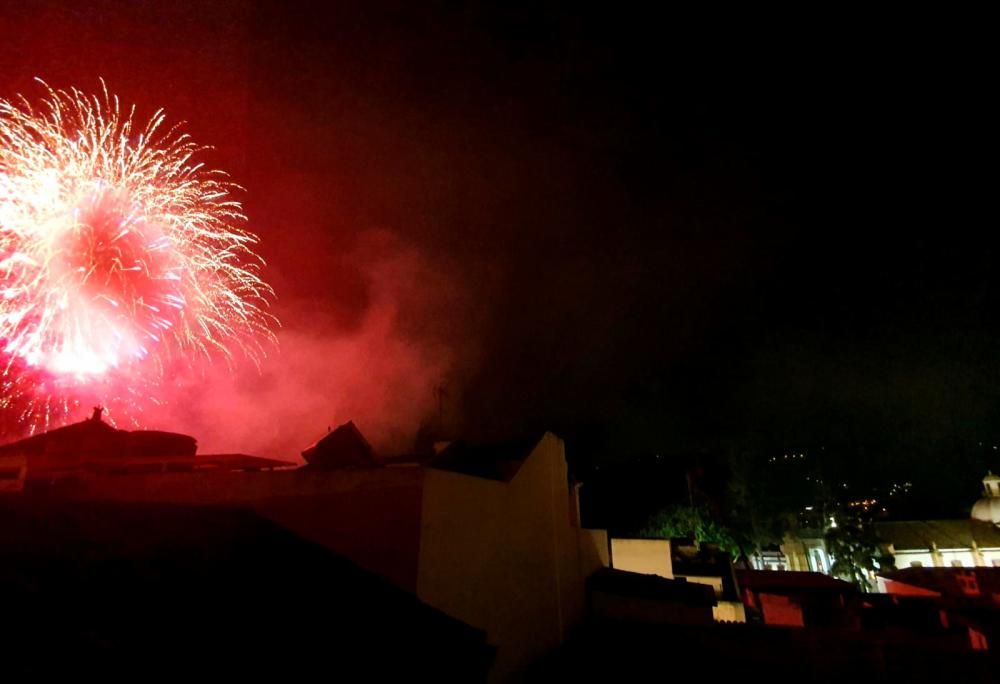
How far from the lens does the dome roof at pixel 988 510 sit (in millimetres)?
40625

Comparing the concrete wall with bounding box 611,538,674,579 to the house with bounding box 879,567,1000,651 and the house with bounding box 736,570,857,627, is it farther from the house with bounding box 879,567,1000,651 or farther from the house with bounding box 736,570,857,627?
the house with bounding box 879,567,1000,651

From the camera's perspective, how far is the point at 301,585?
6.04 m

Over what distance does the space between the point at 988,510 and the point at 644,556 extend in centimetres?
3709

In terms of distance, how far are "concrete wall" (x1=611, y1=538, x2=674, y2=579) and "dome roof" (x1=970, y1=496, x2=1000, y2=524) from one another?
35455 millimetres

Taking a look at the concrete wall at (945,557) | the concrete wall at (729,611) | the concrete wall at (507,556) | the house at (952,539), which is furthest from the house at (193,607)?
the house at (952,539)

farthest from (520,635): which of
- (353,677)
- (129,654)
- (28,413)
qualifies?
(28,413)

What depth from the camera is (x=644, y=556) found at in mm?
24016

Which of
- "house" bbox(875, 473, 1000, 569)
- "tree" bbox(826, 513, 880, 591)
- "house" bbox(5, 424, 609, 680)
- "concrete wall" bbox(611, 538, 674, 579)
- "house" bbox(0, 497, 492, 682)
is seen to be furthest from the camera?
"house" bbox(875, 473, 1000, 569)

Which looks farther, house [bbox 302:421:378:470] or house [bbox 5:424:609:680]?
house [bbox 302:421:378:470]

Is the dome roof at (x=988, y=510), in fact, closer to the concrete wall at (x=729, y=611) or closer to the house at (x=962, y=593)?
the house at (x=962, y=593)

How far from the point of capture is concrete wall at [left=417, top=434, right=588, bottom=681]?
824 cm

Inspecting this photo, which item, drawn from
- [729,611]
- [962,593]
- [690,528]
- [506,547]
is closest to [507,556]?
[506,547]

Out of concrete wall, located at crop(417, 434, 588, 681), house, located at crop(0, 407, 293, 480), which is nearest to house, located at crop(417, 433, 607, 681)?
concrete wall, located at crop(417, 434, 588, 681)

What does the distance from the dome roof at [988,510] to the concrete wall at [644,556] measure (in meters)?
35.5
